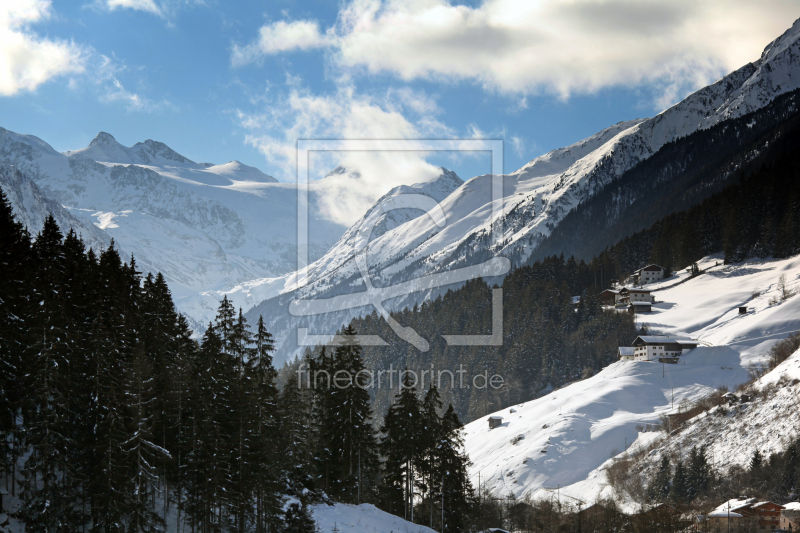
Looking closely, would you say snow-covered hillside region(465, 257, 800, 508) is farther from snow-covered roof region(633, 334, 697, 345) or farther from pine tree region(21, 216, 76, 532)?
pine tree region(21, 216, 76, 532)

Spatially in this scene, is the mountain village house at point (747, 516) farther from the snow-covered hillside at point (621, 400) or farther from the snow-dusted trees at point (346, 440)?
the snow-dusted trees at point (346, 440)

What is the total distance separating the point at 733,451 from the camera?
6881cm

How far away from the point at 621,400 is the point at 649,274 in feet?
198

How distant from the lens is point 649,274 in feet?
471

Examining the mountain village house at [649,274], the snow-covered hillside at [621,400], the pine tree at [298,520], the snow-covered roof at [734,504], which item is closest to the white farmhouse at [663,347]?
the snow-covered hillside at [621,400]

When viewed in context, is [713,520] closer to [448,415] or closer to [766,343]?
[448,415]

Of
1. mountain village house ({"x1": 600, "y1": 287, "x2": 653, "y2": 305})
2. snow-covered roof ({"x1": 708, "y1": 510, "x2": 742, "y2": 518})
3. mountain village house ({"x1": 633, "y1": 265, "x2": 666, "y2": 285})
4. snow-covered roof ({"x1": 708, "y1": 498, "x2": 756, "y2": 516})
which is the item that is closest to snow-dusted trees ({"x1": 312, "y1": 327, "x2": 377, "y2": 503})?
snow-covered roof ({"x1": 708, "y1": 510, "x2": 742, "y2": 518})

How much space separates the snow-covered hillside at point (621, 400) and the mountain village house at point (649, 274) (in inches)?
898

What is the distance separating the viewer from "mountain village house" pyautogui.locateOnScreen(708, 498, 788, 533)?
59.3 metres

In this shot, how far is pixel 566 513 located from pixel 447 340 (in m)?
76.3

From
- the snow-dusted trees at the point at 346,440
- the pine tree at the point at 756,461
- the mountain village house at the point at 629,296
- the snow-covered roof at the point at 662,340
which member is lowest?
the pine tree at the point at 756,461

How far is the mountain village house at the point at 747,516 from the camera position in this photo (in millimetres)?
59344

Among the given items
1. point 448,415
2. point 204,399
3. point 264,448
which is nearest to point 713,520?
point 448,415

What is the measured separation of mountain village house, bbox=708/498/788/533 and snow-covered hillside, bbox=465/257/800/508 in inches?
471
